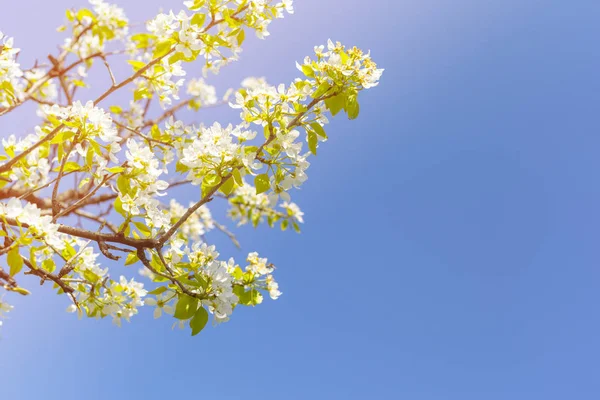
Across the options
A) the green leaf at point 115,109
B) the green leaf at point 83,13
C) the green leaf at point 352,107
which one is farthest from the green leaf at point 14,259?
the green leaf at point 83,13

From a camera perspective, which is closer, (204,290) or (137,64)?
(204,290)

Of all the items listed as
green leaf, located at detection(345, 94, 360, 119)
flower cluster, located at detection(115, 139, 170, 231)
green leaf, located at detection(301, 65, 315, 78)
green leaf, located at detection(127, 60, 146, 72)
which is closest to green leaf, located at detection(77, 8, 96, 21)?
green leaf, located at detection(127, 60, 146, 72)

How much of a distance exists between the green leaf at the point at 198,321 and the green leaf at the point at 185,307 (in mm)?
22

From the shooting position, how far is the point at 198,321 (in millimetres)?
2062

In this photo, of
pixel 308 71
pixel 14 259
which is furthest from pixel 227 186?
pixel 14 259

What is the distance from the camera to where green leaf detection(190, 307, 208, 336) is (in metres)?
2.05

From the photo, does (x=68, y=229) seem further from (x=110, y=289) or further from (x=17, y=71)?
(x=17, y=71)

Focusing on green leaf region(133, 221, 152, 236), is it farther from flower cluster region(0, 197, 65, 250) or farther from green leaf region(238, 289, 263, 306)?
green leaf region(238, 289, 263, 306)

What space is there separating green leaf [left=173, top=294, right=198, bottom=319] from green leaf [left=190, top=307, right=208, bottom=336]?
0.9 inches

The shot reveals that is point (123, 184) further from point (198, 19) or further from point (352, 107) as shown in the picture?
point (352, 107)

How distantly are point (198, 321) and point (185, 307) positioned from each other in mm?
97

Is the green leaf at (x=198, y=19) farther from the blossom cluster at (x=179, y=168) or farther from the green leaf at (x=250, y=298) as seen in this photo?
the green leaf at (x=250, y=298)

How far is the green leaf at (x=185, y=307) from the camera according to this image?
80.6 inches

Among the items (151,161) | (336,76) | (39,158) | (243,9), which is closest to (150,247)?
(151,161)
